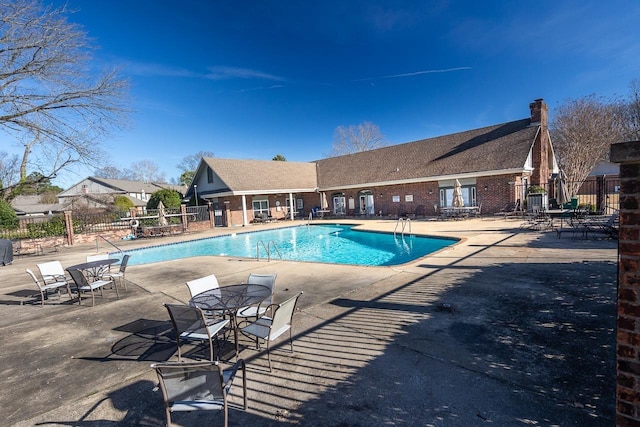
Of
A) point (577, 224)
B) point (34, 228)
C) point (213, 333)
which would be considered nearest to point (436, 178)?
point (577, 224)

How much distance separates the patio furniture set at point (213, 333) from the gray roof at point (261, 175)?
67.9ft

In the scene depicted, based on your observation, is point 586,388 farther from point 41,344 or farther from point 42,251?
point 42,251

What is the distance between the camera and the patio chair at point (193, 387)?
2.30 metres

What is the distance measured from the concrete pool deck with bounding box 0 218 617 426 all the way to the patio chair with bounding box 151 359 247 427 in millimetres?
394

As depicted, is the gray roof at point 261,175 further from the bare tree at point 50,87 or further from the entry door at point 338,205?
the bare tree at point 50,87

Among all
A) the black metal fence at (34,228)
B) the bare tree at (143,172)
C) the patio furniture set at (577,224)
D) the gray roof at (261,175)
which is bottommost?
the patio furniture set at (577,224)

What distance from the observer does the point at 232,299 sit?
4.07 meters

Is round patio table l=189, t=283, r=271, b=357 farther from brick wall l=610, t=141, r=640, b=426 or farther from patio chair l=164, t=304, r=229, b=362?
brick wall l=610, t=141, r=640, b=426

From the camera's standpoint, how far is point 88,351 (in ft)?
13.8

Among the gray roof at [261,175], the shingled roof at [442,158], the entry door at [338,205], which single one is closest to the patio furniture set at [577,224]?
the shingled roof at [442,158]

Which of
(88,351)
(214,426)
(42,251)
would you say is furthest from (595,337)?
(42,251)

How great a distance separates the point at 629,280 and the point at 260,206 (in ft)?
88.0

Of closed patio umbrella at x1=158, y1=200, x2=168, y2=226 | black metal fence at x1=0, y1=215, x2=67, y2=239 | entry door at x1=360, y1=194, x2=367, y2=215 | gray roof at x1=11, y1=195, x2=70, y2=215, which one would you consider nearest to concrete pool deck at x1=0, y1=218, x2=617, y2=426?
black metal fence at x1=0, y1=215, x2=67, y2=239

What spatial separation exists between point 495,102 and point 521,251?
27.3m
